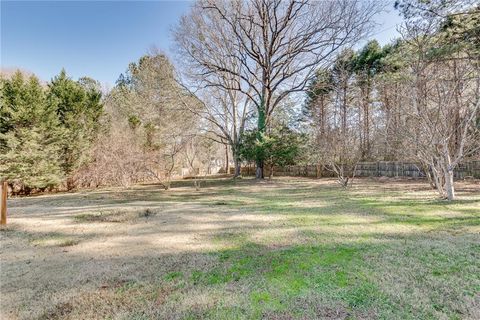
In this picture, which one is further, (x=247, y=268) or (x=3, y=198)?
(x=3, y=198)

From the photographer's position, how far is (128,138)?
14.7m

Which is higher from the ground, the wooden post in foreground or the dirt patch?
the wooden post in foreground

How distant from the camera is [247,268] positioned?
3055mm

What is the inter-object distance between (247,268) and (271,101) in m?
17.8

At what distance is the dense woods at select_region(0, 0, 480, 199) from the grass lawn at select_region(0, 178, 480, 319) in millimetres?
5042

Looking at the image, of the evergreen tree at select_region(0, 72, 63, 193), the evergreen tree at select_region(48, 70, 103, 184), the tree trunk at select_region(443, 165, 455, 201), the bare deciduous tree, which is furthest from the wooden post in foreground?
the bare deciduous tree

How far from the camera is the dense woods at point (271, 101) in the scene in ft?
26.3

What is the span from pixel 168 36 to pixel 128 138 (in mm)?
7479

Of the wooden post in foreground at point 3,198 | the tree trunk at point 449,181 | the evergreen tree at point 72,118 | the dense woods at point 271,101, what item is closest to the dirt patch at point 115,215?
the wooden post in foreground at point 3,198

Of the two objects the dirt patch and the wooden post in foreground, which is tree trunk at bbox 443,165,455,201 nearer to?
the dirt patch

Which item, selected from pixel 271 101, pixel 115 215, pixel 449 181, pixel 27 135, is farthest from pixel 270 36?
pixel 115 215

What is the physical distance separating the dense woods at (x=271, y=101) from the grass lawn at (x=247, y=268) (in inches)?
199

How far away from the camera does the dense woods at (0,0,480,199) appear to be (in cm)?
801

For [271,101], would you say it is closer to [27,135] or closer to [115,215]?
[27,135]
